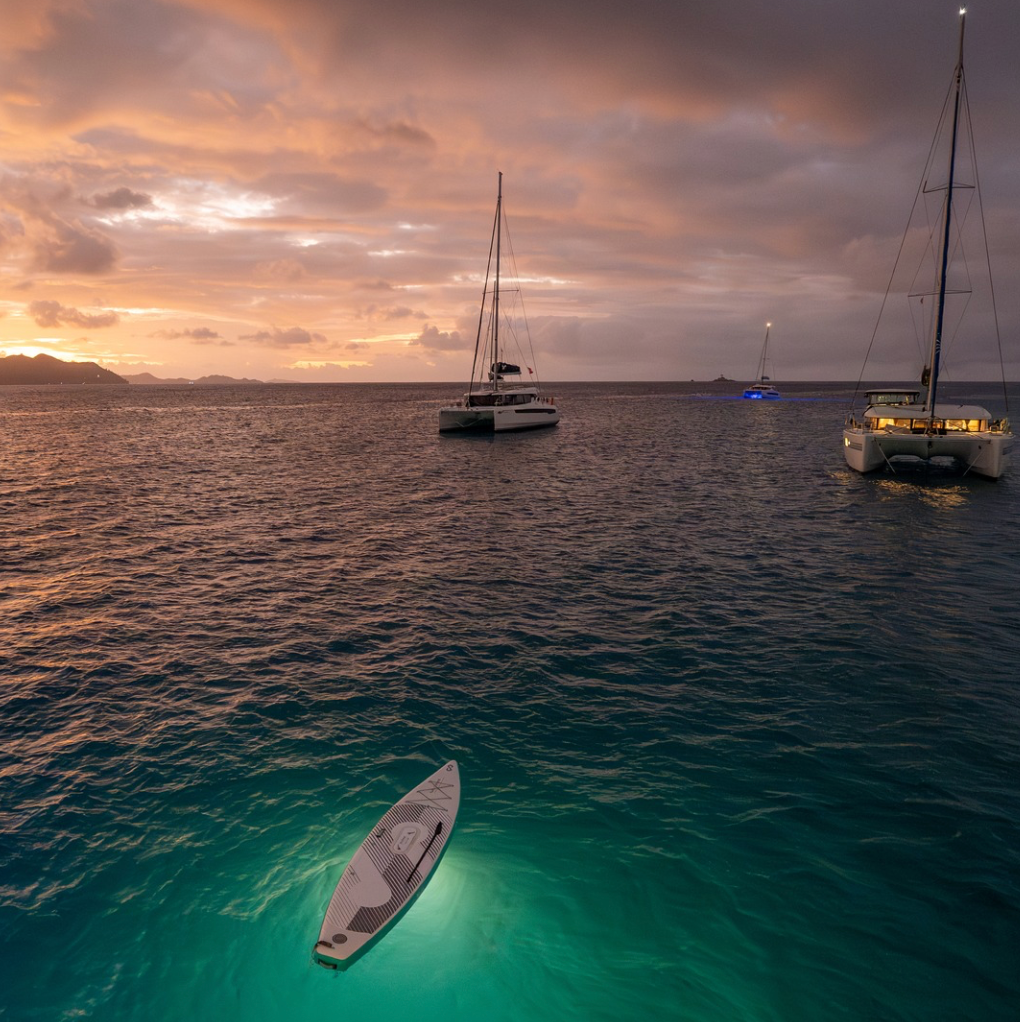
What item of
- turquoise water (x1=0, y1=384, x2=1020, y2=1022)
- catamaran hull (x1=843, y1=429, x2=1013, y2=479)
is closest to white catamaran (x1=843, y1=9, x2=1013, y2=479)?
catamaran hull (x1=843, y1=429, x2=1013, y2=479)

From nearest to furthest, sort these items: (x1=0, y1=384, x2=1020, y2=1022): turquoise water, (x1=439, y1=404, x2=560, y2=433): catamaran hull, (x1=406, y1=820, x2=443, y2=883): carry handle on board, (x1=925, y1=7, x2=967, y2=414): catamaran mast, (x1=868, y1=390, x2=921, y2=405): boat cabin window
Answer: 1. (x1=0, y1=384, x2=1020, y2=1022): turquoise water
2. (x1=406, y1=820, x2=443, y2=883): carry handle on board
3. (x1=925, y1=7, x2=967, y2=414): catamaran mast
4. (x1=868, y1=390, x2=921, y2=405): boat cabin window
5. (x1=439, y1=404, x2=560, y2=433): catamaran hull

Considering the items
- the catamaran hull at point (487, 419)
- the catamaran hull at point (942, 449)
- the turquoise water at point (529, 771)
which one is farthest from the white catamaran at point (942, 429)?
the catamaran hull at point (487, 419)

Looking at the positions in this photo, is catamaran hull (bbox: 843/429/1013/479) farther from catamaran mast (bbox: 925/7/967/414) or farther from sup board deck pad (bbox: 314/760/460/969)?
sup board deck pad (bbox: 314/760/460/969)

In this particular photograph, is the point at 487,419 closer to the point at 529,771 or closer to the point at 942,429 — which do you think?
the point at 942,429

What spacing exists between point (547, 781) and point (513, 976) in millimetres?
4480

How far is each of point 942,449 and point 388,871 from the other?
51.8 meters

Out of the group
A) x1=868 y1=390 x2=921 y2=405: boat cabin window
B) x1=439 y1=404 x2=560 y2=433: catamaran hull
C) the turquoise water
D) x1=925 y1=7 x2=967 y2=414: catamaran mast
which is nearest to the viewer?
the turquoise water

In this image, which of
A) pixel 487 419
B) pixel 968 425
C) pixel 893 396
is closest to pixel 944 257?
pixel 968 425

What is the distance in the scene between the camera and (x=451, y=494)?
48.2 m

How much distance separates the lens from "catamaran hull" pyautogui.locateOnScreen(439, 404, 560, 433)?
3167 inches

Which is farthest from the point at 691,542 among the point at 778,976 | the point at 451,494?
the point at 778,976

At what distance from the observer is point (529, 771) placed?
1439 centimetres

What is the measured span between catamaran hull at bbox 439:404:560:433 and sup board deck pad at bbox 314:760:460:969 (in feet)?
228

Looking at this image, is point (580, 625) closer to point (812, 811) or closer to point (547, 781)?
point (547, 781)
